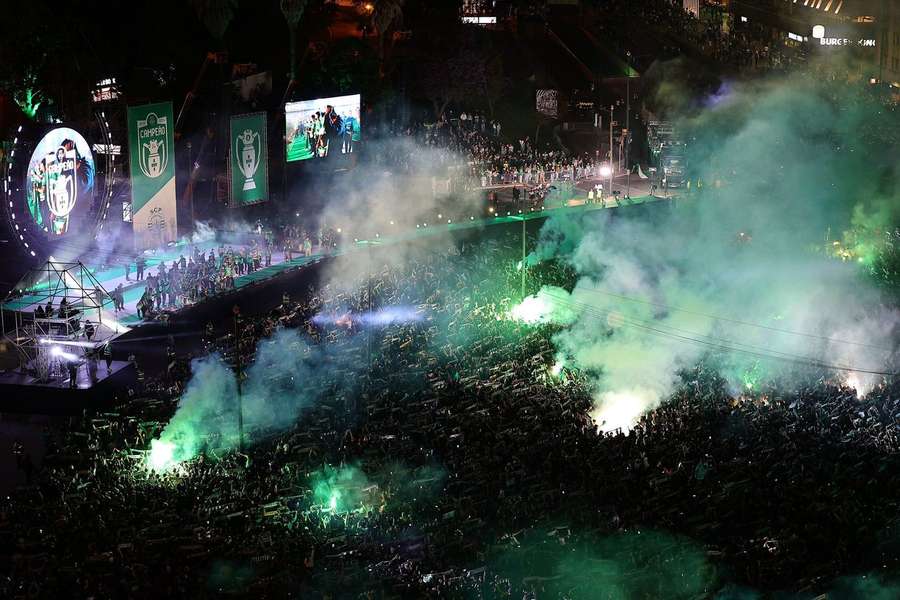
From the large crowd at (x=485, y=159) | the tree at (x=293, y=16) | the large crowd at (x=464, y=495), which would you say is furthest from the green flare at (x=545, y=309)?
the tree at (x=293, y=16)

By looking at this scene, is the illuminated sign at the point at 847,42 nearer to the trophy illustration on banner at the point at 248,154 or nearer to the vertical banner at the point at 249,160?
the vertical banner at the point at 249,160

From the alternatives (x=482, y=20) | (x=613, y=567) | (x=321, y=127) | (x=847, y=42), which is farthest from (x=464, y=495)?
(x=847, y=42)

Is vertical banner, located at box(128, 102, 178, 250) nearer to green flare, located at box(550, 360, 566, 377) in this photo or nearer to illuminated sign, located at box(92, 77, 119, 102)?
illuminated sign, located at box(92, 77, 119, 102)

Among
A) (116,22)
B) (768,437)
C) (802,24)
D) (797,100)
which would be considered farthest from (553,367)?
(802,24)

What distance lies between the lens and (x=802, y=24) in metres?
68.2

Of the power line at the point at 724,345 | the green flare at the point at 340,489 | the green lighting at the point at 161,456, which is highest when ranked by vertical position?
the green flare at the point at 340,489

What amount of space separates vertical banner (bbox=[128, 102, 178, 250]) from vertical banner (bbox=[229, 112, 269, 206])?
2462 mm

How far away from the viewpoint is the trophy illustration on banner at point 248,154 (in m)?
37.4

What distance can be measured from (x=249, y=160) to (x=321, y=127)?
177 inches

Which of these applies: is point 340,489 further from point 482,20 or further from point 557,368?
point 482,20

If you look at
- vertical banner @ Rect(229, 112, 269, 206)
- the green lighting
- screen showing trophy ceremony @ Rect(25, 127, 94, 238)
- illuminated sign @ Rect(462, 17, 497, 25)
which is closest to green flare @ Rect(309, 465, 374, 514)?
the green lighting

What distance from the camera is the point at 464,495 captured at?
19.5m

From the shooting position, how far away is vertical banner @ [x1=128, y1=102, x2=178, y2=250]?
1328 inches

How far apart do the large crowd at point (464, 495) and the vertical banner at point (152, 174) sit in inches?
368
